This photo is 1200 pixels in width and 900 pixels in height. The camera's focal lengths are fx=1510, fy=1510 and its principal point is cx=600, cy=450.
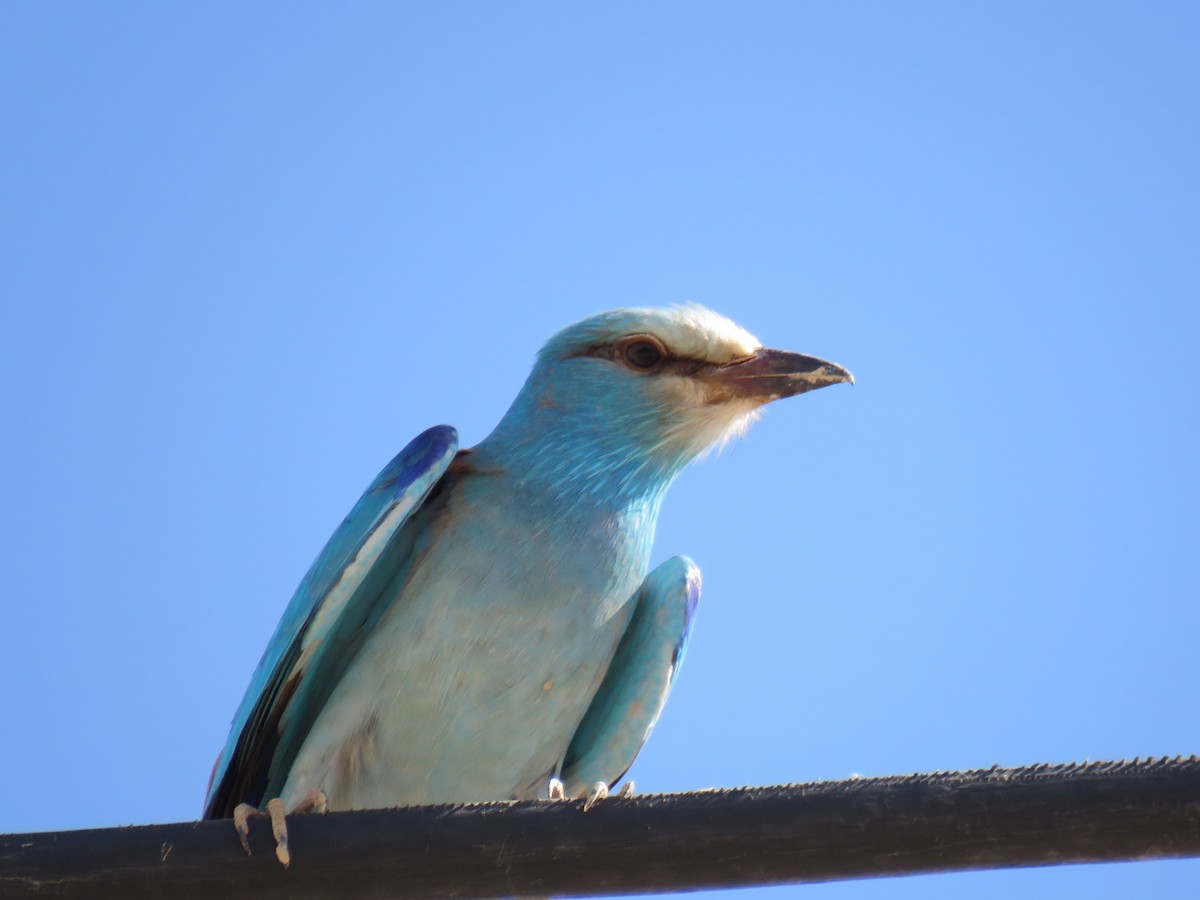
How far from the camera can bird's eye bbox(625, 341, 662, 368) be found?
5.84 m

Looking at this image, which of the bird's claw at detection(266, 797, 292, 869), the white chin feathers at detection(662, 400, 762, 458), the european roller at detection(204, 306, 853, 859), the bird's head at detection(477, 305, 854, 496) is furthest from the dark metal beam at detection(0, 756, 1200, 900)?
the white chin feathers at detection(662, 400, 762, 458)

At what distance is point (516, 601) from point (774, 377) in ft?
4.68

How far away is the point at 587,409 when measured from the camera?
5730mm

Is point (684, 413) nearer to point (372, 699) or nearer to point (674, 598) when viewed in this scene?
point (674, 598)

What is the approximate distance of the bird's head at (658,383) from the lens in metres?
5.72

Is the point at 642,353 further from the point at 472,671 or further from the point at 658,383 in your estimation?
the point at 472,671

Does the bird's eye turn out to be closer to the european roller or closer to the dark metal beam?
the european roller

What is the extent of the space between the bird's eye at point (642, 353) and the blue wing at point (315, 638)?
95 centimetres

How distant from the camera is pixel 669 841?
2.72 meters

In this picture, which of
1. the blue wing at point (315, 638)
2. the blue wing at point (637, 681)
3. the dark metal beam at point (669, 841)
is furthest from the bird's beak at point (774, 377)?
the dark metal beam at point (669, 841)

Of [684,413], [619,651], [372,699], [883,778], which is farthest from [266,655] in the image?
[883,778]

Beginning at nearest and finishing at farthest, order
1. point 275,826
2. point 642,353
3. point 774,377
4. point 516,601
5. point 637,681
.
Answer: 1. point 275,826
2. point 516,601
3. point 637,681
4. point 774,377
5. point 642,353

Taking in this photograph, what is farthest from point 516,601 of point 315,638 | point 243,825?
point 243,825

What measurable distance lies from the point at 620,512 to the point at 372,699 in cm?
117
